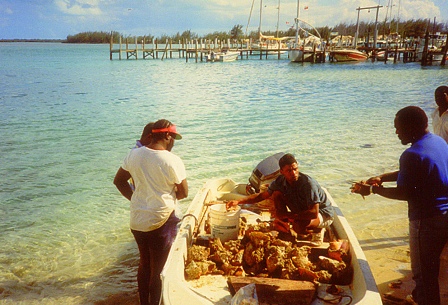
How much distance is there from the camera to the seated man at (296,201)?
185 inches

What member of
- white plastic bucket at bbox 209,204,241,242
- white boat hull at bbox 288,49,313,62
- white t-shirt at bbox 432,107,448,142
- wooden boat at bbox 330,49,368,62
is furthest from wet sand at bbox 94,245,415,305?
wooden boat at bbox 330,49,368,62

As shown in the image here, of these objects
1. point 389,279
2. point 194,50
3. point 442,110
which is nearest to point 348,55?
point 194,50

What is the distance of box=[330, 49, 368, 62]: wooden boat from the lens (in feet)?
→ 170

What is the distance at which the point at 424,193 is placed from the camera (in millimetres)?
3215

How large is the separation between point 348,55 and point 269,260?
5339 cm

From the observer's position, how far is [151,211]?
143 inches

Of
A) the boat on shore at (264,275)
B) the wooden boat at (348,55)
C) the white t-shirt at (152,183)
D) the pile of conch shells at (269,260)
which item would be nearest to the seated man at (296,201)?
the boat on shore at (264,275)

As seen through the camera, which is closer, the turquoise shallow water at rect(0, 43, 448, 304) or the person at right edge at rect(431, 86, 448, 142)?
the person at right edge at rect(431, 86, 448, 142)

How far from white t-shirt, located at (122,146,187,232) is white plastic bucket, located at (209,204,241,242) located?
1.01 meters

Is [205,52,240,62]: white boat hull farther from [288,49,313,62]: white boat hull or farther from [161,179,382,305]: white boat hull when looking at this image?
[161,179,382,305]: white boat hull

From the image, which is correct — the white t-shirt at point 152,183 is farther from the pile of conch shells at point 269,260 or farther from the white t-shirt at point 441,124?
the white t-shirt at point 441,124

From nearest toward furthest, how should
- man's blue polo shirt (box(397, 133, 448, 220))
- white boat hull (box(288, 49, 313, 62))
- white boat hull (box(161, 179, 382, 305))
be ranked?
man's blue polo shirt (box(397, 133, 448, 220)) → white boat hull (box(161, 179, 382, 305)) → white boat hull (box(288, 49, 313, 62))

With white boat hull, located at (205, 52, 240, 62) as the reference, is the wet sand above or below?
below

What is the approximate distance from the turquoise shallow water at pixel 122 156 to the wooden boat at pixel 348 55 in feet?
82.8
